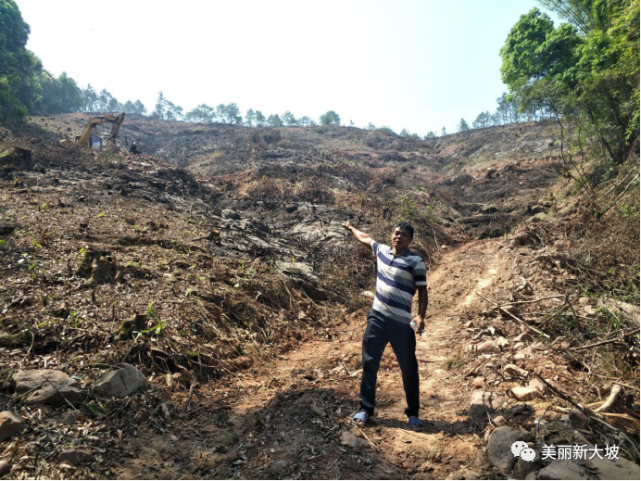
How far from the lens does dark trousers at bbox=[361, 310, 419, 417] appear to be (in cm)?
271

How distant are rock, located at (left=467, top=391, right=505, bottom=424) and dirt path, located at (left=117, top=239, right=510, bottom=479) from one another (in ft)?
0.28

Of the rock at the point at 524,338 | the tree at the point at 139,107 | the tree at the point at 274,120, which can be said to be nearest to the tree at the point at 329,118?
the tree at the point at 274,120

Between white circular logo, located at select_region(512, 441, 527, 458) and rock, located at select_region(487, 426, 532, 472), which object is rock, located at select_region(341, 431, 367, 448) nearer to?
rock, located at select_region(487, 426, 532, 472)

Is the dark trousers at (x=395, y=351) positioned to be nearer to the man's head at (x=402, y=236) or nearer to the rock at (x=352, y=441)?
the rock at (x=352, y=441)

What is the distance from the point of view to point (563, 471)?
2.00 meters

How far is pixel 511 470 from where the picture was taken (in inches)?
86.0

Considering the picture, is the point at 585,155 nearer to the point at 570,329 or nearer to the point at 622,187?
the point at 622,187

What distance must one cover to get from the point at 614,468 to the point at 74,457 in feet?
11.4

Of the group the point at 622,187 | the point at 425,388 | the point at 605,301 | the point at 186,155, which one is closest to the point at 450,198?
the point at 622,187

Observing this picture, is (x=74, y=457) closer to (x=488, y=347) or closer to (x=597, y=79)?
(x=488, y=347)

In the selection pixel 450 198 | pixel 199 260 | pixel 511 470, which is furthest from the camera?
pixel 450 198

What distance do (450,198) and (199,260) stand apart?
44.0 ft

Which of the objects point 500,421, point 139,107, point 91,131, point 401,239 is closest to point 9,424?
point 401,239

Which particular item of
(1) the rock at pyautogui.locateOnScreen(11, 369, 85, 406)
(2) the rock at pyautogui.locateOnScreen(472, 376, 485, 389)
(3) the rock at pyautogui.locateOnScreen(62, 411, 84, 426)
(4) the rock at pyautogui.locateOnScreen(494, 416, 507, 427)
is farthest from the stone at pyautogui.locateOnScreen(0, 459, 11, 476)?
(2) the rock at pyautogui.locateOnScreen(472, 376, 485, 389)
